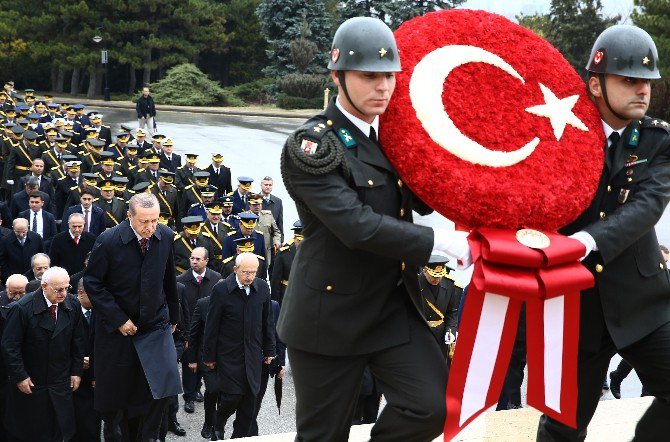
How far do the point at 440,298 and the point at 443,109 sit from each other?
530 centimetres

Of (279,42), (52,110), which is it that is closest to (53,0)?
(279,42)

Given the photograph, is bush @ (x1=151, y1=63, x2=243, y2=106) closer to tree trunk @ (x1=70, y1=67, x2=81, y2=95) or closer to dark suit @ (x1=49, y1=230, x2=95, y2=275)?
tree trunk @ (x1=70, y1=67, x2=81, y2=95)

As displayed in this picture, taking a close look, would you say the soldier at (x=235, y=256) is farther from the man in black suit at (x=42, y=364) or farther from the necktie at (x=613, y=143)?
the necktie at (x=613, y=143)

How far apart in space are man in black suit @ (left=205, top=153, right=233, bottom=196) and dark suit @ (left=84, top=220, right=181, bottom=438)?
35.9 feet

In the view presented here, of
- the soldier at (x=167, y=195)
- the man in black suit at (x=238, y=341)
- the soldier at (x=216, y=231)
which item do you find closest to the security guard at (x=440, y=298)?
the man in black suit at (x=238, y=341)

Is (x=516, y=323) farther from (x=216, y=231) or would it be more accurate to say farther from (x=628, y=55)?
(x=216, y=231)

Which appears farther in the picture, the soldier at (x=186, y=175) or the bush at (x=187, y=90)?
the bush at (x=187, y=90)

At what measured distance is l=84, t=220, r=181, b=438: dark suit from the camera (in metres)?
6.50

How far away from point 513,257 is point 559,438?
1.28 m

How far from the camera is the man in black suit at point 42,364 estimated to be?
24.9 feet

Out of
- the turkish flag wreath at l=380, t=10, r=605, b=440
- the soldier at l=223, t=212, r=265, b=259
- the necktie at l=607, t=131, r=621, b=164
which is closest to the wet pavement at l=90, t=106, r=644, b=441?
the soldier at l=223, t=212, r=265, b=259

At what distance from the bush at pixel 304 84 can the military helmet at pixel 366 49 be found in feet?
130

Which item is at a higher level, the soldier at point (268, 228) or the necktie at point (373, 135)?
the necktie at point (373, 135)

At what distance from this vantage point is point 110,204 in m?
13.3
